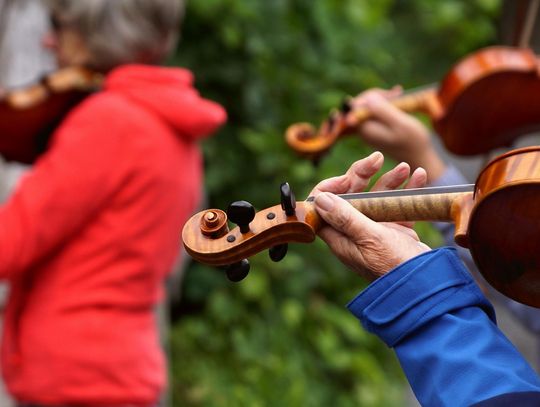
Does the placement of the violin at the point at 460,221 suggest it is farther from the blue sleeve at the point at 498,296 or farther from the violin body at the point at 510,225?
the blue sleeve at the point at 498,296

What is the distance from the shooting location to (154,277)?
2311mm

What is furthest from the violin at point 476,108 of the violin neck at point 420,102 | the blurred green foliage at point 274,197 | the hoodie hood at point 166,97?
the blurred green foliage at point 274,197

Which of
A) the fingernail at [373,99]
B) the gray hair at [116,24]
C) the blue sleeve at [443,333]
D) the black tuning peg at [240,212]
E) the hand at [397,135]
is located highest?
the black tuning peg at [240,212]

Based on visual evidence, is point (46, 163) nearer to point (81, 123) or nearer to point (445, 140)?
point (81, 123)

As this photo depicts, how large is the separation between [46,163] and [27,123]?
0.79 ft

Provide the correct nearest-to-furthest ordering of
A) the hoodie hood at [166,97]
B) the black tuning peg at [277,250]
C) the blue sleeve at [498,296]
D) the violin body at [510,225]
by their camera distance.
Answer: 1. the violin body at [510,225]
2. the black tuning peg at [277,250]
3. the blue sleeve at [498,296]
4. the hoodie hood at [166,97]

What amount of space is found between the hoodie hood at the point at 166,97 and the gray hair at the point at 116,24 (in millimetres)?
43

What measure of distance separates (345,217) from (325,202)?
0.03 meters

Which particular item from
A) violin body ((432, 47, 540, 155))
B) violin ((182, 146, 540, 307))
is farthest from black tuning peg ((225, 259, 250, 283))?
violin body ((432, 47, 540, 155))

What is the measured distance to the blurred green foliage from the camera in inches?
147

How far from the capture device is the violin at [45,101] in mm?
2283

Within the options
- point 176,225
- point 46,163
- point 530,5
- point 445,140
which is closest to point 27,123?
point 46,163

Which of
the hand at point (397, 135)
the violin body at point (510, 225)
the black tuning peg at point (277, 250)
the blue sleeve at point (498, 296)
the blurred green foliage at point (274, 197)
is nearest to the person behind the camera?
the violin body at point (510, 225)

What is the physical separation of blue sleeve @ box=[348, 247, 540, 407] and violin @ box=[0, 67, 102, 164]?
1250mm
